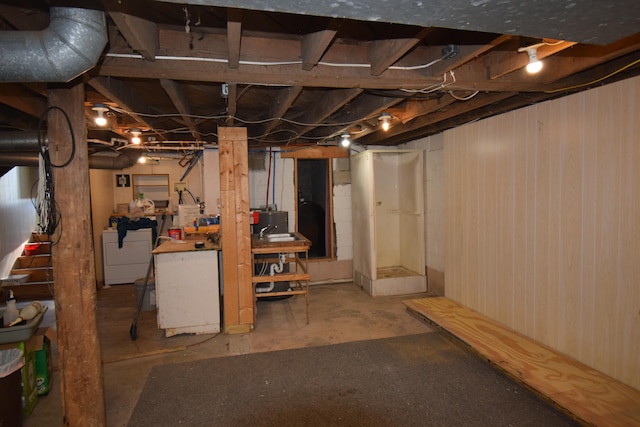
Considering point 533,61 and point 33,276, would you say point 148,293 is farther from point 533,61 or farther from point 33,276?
point 533,61

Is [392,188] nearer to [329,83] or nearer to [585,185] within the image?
[585,185]

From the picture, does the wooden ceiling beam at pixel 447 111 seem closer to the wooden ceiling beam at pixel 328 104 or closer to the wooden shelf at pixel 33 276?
the wooden ceiling beam at pixel 328 104

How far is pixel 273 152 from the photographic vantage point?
484 centimetres

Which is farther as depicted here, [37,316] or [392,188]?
[392,188]

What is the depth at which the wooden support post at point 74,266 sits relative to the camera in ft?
5.88

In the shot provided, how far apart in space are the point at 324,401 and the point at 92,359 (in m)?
1.43

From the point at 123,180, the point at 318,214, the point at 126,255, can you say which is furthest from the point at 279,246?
the point at 123,180

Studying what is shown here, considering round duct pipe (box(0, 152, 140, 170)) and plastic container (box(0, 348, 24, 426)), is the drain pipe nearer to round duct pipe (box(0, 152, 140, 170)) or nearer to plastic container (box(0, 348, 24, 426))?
plastic container (box(0, 348, 24, 426))

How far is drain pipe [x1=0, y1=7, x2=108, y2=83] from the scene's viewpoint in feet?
4.16

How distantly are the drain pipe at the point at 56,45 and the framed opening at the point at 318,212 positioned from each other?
3619 mm

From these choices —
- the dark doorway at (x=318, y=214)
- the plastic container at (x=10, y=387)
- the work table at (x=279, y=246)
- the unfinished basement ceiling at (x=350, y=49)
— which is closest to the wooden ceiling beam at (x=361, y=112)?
the unfinished basement ceiling at (x=350, y=49)

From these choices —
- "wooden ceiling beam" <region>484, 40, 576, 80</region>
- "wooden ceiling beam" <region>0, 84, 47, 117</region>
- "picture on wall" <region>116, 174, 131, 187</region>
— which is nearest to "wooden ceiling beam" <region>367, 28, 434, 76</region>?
"wooden ceiling beam" <region>484, 40, 576, 80</region>

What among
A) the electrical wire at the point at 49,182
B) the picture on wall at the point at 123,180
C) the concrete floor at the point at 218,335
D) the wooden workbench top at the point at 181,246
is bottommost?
the concrete floor at the point at 218,335

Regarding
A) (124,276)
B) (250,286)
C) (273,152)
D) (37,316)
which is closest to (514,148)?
(250,286)
